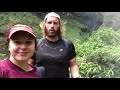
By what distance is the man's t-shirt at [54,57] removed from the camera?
1871 millimetres

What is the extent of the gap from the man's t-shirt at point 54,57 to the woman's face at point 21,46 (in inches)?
19.7

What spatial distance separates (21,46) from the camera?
136 cm

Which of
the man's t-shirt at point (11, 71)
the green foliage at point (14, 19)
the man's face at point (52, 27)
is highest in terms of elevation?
the green foliage at point (14, 19)

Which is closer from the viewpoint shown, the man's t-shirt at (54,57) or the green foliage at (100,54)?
the man's t-shirt at (54,57)

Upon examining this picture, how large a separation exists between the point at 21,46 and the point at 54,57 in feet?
1.79

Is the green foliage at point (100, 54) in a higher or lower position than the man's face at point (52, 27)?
lower

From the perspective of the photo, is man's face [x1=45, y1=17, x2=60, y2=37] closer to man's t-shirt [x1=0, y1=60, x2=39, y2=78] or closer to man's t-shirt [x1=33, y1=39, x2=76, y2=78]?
man's t-shirt [x1=33, y1=39, x2=76, y2=78]

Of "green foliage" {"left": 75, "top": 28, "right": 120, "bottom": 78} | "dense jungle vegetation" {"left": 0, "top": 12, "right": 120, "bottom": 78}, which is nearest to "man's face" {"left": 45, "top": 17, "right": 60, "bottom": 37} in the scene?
"dense jungle vegetation" {"left": 0, "top": 12, "right": 120, "bottom": 78}

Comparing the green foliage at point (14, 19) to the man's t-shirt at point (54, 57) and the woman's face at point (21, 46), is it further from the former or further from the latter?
the woman's face at point (21, 46)

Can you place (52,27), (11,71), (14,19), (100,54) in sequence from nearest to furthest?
1. (11,71)
2. (52,27)
3. (14,19)
4. (100,54)

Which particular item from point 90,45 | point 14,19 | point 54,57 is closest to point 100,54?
point 90,45

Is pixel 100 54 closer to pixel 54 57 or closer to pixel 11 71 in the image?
pixel 54 57

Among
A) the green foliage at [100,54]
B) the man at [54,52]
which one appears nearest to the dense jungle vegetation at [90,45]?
the green foliage at [100,54]

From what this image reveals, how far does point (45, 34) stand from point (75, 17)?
0.77 metres
